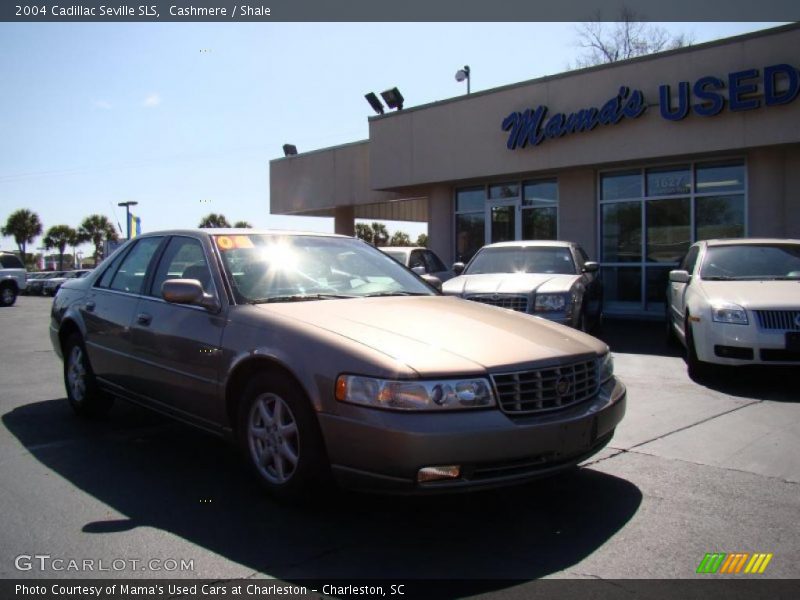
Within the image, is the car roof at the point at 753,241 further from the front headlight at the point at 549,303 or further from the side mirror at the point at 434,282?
the side mirror at the point at 434,282

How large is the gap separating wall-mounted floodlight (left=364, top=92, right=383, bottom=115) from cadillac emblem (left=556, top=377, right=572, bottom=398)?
1698cm

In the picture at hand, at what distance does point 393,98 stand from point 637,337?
1086cm

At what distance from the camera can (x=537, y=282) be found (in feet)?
29.6

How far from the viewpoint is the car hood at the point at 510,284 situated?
345 inches

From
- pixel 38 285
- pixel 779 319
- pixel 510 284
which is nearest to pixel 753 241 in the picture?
pixel 779 319

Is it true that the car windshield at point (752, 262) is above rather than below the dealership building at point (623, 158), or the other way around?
below

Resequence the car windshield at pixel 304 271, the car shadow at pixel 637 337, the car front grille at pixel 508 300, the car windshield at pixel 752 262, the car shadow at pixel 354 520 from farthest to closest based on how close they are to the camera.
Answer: the car shadow at pixel 637 337 → the car front grille at pixel 508 300 → the car windshield at pixel 752 262 → the car windshield at pixel 304 271 → the car shadow at pixel 354 520

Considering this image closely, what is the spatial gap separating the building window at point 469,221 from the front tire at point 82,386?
492 inches

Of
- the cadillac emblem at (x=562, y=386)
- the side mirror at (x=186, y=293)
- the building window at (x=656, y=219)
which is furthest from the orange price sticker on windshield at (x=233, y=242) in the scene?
the building window at (x=656, y=219)

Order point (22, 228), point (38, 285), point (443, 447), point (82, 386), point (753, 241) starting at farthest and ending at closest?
point (22, 228) → point (38, 285) → point (753, 241) → point (82, 386) → point (443, 447)

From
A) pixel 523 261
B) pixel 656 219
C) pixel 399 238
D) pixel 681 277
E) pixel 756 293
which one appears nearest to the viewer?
pixel 756 293

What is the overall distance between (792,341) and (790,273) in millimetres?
1646

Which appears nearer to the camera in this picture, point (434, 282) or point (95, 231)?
point (434, 282)

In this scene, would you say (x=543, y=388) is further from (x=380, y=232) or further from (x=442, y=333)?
(x=380, y=232)
